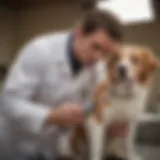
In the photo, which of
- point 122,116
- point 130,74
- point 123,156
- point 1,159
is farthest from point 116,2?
point 1,159

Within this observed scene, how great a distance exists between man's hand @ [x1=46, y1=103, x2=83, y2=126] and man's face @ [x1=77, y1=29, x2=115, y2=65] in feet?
0.47

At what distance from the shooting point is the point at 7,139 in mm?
1261

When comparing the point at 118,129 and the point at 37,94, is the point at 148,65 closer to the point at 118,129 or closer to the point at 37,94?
the point at 118,129

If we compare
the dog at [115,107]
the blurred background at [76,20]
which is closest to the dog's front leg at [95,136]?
the dog at [115,107]

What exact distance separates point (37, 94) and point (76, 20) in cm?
26

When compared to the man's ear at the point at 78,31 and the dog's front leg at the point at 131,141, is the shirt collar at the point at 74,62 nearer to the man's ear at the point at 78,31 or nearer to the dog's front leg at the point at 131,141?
the man's ear at the point at 78,31

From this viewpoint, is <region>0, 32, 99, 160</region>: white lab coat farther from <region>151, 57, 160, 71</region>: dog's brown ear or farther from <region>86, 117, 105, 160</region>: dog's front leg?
<region>151, 57, 160, 71</region>: dog's brown ear

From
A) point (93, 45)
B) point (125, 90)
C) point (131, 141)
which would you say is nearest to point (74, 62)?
point (93, 45)

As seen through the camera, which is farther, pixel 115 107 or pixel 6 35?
pixel 6 35

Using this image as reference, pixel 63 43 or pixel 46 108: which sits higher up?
pixel 63 43

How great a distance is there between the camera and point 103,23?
4.13ft

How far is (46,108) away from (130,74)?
27 centimetres

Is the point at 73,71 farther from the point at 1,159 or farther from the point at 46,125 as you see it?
the point at 1,159

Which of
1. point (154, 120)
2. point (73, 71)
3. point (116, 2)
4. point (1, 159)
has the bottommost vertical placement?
point (1, 159)
